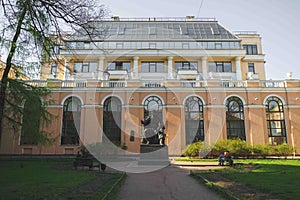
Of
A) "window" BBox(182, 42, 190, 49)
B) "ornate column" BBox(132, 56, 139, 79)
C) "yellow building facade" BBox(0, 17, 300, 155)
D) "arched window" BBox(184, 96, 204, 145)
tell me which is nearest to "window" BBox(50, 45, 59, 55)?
"yellow building facade" BBox(0, 17, 300, 155)

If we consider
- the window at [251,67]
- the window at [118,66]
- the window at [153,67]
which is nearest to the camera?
the window at [153,67]

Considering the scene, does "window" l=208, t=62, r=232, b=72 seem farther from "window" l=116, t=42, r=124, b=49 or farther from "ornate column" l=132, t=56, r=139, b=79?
"window" l=116, t=42, r=124, b=49

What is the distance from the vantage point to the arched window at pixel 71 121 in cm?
2794

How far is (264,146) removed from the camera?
2592cm

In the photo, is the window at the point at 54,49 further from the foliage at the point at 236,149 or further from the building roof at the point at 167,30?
the building roof at the point at 167,30

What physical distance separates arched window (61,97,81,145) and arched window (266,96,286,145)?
72.2 ft

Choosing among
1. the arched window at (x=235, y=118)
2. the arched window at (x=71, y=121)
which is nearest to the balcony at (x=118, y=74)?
the arched window at (x=71, y=121)

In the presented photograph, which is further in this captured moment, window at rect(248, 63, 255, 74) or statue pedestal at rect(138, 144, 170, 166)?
window at rect(248, 63, 255, 74)

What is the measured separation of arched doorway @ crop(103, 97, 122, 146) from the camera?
92.2 feet

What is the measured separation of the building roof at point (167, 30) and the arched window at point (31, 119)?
28.1 meters

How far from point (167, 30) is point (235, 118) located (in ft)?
68.3

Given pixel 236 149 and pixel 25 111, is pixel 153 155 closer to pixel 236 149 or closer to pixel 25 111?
pixel 25 111

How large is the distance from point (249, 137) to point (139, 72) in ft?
61.0

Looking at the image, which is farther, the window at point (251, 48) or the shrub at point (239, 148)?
the window at point (251, 48)
